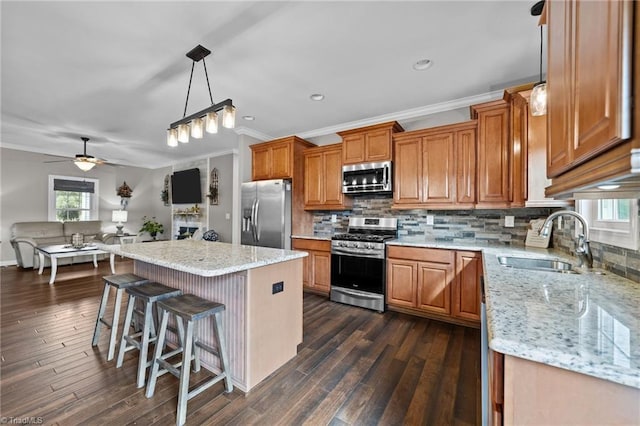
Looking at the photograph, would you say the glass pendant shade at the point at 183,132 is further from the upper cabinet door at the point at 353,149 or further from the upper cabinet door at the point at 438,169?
the upper cabinet door at the point at 438,169

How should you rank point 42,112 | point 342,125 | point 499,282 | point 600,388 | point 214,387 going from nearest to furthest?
point 600,388 → point 499,282 → point 214,387 → point 42,112 → point 342,125

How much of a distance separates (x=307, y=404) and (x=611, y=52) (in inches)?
79.9

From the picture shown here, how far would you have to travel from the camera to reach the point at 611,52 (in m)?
0.63

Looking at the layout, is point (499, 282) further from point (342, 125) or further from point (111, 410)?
point (342, 125)

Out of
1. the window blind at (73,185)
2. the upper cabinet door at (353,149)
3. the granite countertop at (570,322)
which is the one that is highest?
the upper cabinet door at (353,149)

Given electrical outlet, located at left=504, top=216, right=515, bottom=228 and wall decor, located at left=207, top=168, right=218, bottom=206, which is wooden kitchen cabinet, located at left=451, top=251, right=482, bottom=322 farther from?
wall decor, located at left=207, top=168, right=218, bottom=206

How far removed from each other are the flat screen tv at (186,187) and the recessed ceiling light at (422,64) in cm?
562

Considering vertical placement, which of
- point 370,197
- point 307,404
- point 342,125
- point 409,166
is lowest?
point 307,404

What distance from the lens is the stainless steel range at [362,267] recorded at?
319 centimetres

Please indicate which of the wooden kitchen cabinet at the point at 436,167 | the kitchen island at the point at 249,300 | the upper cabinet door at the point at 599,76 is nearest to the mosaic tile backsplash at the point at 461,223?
the wooden kitchen cabinet at the point at 436,167

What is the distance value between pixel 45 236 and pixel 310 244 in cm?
590

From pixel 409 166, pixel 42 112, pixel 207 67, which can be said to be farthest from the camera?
pixel 42 112

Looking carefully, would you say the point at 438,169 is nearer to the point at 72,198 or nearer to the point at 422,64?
the point at 422,64

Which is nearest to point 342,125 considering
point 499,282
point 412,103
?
point 412,103
